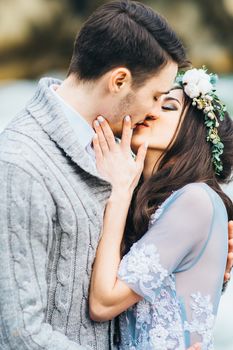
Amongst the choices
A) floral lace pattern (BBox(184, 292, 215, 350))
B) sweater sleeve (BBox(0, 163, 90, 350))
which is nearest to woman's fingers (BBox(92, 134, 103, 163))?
sweater sleeve (BBox(0, 163, 90, 350))

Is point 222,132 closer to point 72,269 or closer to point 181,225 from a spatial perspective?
point 181,225

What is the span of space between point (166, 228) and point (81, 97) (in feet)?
1.48

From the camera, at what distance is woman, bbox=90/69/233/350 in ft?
7.99

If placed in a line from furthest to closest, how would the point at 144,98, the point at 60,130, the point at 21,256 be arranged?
the point at 144,98
the point at 60,130
the point at 21,256

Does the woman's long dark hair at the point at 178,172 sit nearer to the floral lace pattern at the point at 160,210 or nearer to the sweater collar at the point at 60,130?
the floral lace pattern at the point at 160,210

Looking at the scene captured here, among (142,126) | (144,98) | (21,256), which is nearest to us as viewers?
(21,256)

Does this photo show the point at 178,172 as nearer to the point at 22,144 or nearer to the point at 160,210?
the point at 160,210

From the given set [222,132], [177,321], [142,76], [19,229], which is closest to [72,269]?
[19,229]

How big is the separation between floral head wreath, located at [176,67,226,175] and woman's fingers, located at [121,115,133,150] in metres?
0.29

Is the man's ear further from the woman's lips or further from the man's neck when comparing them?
the woman's lips

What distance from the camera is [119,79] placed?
7.81 ft

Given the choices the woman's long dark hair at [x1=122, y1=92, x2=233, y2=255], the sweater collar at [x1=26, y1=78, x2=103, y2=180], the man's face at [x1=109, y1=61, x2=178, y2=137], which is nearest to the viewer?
the sweater collar at [x1=26, y1=78, x2=103, y2=180]

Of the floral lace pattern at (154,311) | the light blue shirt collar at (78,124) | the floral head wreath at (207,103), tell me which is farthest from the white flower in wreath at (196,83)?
the floral lace pattern at (154,311)

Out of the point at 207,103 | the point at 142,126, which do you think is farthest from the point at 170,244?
the point at 207,103
